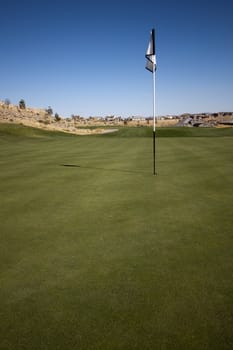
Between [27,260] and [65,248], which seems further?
[65,248]

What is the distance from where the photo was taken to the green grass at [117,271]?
109 inches

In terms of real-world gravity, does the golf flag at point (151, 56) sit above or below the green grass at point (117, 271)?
above

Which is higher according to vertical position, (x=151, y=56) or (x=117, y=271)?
(x=151, y=56)

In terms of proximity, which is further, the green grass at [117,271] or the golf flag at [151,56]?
the golf flag at [151,56]

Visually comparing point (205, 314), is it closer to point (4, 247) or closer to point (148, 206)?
point (4, 247)

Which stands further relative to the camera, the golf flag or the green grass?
the golf flag

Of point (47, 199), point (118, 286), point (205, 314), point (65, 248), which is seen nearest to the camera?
point (205, 314)

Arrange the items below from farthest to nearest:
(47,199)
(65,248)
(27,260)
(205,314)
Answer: (47,199), (65,248), (27,260), (205,314)

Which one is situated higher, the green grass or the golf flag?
the golf flag

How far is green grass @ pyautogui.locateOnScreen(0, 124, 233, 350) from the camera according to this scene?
277 centimetres

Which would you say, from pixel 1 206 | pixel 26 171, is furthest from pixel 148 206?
pixel 26 171

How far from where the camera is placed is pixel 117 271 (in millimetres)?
3932

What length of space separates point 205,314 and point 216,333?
27 cm

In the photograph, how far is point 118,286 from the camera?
3.57 meters
